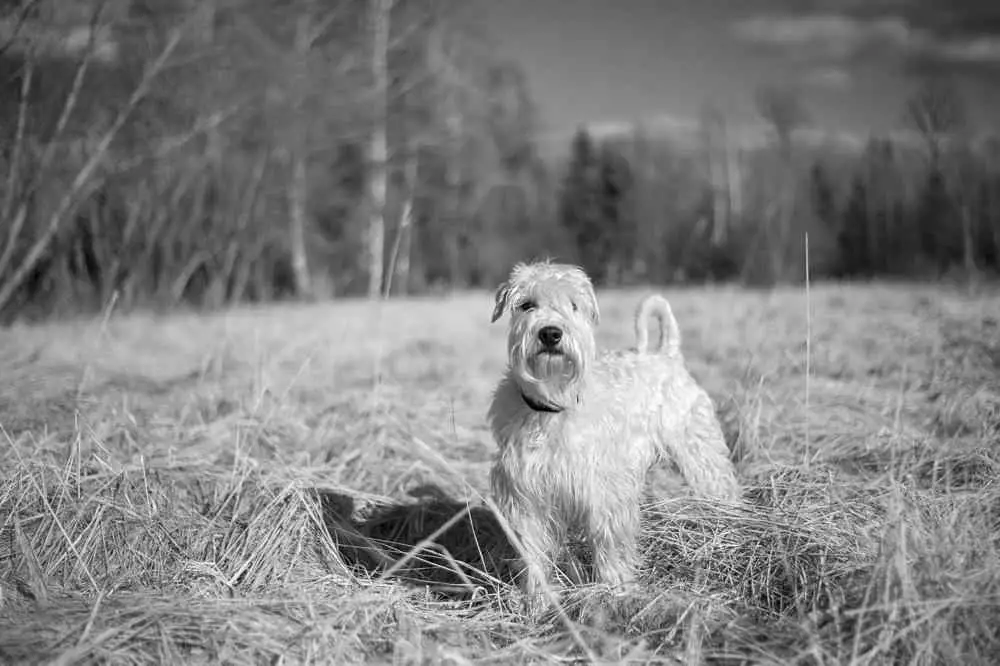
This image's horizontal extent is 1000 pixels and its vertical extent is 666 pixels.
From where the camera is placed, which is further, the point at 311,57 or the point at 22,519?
the point at 311,57

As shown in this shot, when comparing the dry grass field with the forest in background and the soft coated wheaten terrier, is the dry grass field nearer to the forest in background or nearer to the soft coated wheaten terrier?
the soft coated wheaten terrier

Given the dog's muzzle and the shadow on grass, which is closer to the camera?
the dog's muzzle

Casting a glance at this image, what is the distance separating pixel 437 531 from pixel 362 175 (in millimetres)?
21904

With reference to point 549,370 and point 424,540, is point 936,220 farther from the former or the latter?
point 424,540

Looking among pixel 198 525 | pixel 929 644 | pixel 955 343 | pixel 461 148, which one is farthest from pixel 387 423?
pixel 461 148

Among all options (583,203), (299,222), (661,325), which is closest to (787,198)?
(583,203)

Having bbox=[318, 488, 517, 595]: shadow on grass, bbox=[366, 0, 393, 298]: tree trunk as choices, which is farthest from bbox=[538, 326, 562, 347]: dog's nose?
bbox=[366, 0, 393, 298]: tree trunk

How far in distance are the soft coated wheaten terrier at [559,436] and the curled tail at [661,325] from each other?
2.51 ft

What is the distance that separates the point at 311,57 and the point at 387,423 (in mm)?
15830

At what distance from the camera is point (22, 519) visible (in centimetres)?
367

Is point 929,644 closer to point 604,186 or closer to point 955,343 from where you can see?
point 955,343

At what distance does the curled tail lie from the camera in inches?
182

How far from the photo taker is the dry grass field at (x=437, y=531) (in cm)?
272

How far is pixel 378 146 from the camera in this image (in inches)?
871
